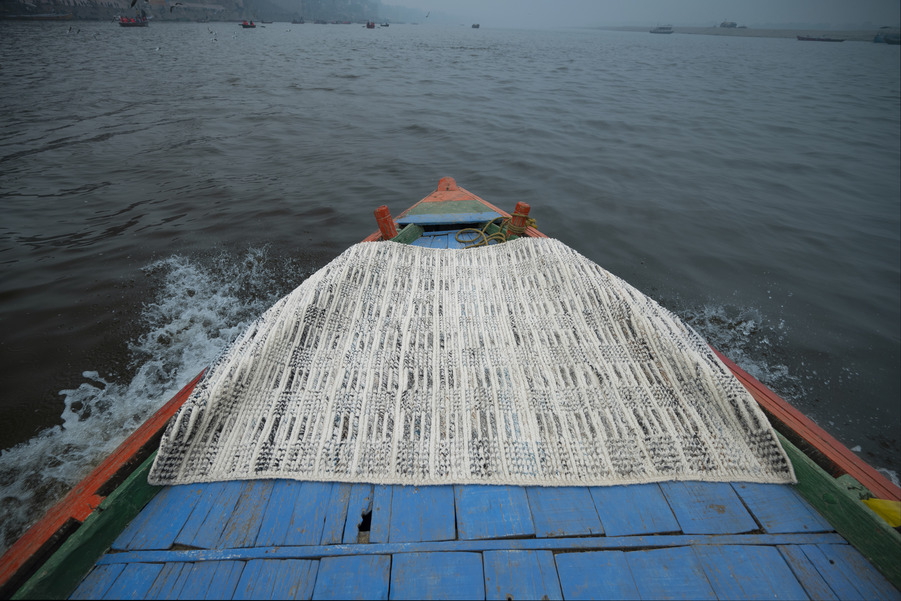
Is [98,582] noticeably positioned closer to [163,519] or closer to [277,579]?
[163,519]

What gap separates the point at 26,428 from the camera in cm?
360

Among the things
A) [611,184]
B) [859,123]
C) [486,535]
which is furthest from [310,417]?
[859,123]

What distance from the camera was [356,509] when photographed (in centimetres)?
188

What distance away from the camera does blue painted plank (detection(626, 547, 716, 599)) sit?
1615 mm

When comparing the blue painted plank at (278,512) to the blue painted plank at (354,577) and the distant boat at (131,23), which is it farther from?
the distant boat at (131,23)

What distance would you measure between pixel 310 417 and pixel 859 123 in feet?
75.4

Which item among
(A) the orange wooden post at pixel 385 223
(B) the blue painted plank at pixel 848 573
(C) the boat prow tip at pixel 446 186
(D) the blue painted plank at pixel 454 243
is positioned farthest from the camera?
(C) the boat prow tip at pixel 446 186

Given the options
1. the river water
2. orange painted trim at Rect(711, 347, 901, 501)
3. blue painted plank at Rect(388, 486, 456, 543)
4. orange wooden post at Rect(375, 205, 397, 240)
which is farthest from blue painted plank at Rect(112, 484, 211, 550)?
orange painted trim at Rect(711, 347, 901, 501)

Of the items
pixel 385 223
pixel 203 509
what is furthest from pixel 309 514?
pixel 385 223

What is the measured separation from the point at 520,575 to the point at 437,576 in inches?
14.9

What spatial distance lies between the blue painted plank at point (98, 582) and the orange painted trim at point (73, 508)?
0.22m

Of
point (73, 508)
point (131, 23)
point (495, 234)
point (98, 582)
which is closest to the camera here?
point (98, 582)

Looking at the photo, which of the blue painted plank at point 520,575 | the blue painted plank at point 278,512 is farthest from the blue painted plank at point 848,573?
the blue painted plank at point 278,512

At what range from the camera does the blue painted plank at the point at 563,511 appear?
181cm
